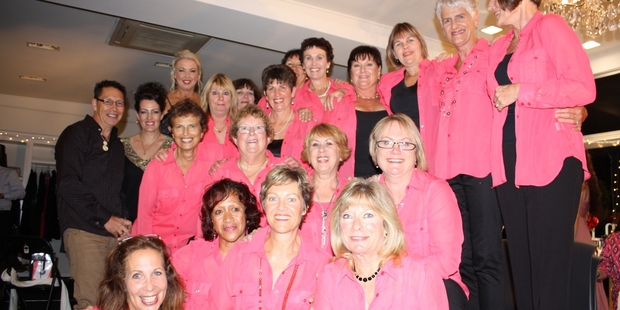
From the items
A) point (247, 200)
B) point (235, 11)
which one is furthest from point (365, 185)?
point (235, 11)

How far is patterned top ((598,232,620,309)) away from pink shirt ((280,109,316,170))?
2524mm

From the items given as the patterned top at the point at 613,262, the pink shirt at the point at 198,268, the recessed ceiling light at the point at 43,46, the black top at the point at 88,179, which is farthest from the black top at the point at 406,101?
the recessed ceiling light at the point at 43,46

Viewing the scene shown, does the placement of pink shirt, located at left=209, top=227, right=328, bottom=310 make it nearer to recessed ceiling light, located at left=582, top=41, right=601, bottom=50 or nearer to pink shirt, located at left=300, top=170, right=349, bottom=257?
pink shirt, located at left=300, top=170, right=349, bottom=257

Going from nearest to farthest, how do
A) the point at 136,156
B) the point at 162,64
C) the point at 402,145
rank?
the point at 402,145 → the point at 136,156 → the point at 162,64

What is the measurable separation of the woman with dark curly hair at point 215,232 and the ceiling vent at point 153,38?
389 centimetres

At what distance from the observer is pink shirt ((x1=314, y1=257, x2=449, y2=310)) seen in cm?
218

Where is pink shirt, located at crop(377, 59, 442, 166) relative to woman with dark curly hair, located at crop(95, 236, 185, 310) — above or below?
above

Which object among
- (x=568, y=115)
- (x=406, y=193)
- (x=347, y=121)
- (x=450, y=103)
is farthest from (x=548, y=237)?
(x=347, y=121)

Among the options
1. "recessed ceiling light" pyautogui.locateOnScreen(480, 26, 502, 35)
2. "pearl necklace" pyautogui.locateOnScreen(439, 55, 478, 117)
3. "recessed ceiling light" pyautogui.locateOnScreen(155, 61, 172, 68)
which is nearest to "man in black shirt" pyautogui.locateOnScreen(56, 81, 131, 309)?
"pearl necklace" pyautogui.locateOnScreen(439, 55, 478, 117)

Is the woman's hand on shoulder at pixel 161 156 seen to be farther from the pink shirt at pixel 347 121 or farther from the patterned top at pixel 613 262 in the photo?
the patterned top at pixel 613 262

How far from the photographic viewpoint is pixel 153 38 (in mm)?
6957

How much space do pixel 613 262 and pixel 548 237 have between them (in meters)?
2.10

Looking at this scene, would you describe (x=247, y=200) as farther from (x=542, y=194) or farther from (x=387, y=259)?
(x=542, y=194)

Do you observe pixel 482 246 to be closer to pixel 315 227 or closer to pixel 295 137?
pixel 315 227
